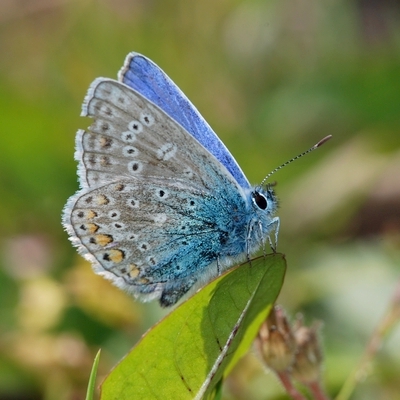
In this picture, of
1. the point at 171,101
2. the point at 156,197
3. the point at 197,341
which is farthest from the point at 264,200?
the point at 197,341

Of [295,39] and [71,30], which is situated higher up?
[71,30]

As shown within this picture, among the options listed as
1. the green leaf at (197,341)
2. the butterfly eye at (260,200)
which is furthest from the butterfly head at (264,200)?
the green leaf at (197,341)

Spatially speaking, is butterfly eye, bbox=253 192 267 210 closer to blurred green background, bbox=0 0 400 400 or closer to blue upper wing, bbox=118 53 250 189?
blue upper wing, bbox=118 53 250 189

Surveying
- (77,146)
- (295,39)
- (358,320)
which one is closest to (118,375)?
(77,146)

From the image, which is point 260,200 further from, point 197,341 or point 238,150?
point 238,150

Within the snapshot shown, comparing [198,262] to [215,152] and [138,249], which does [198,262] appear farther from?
[215,152]

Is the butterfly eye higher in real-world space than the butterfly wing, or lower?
lower

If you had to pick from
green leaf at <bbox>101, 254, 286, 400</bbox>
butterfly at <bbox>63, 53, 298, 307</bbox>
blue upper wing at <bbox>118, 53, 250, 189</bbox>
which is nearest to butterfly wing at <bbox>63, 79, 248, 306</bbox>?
butterfly at <bbox>63, 53, 298, 307</bbox>
